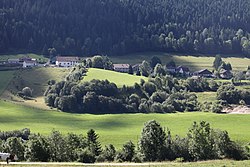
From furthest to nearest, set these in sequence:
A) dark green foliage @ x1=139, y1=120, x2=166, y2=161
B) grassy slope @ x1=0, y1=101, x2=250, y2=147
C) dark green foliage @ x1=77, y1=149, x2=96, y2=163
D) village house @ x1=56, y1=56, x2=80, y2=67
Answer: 1. village house @ x1=56, y1=56, x2=80, y2=67
2. grassy slope @ x1=0, y1=101, x2=250, y2=147
3. dark green foliage @ x1=139, y1=120, x2=166, y2=161
4. dark green foliage @ x1=77, y1=149, x2=96, y2=163

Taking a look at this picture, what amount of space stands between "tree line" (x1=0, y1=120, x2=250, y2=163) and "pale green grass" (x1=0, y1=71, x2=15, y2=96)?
74.9 m

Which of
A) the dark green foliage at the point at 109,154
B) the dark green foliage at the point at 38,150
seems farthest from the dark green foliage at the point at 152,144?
the dark green foliage at the point at 38,150

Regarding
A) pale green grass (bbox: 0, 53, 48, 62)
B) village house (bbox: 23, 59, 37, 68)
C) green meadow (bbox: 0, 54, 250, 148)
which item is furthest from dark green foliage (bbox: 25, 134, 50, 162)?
pale green grass (bbox: 0, 53, 48, 62)

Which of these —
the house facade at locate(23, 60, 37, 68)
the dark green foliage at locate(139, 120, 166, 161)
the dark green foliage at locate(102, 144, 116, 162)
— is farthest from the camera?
the house facade at locate(23, 60, 37, 68)

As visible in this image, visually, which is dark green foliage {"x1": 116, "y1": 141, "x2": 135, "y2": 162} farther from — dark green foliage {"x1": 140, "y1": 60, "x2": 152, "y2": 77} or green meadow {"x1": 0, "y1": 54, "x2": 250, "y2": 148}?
dark green foliage {"x1": 140, "y1": 60, "x2": 152, "y2": 77}

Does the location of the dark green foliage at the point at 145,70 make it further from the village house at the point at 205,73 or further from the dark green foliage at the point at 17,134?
the dark green foliage at the point at 17,134

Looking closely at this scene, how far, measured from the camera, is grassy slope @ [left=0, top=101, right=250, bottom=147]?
92.8m

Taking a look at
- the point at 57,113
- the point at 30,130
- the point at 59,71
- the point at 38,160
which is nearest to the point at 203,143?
the point at 38,160

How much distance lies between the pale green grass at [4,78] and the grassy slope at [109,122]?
53.3 ft

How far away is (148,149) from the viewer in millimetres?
59438

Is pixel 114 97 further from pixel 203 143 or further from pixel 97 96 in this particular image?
pixel 203 143

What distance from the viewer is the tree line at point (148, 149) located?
56.8 metres

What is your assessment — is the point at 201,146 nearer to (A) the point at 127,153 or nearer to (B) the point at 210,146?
(B) the point at 210,146

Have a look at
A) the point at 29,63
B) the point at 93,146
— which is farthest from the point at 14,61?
the point at 93,146
